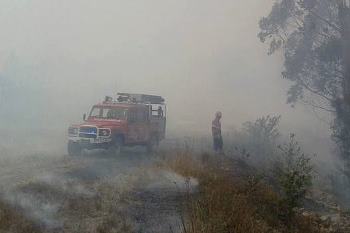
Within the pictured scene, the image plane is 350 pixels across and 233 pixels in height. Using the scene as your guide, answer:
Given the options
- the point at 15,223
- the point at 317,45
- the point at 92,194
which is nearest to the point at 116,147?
the point at 92,194

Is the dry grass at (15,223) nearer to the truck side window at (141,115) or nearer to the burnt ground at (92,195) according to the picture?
the burnt ground at (92,195)

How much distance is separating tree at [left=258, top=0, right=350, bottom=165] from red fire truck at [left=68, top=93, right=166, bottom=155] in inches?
314

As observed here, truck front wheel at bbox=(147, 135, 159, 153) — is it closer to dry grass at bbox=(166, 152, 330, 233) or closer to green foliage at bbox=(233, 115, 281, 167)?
dry grass at bbox=(166, 152, 330, 233)

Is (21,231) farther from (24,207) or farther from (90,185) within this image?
(90,185)

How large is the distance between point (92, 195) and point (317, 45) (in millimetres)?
16512

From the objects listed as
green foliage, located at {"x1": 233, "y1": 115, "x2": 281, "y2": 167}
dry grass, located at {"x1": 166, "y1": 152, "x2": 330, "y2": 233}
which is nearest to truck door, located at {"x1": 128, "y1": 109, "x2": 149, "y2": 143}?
dry grass, located at {"x1": 166, "y1": 152, "x2": 330, "y2": 233}

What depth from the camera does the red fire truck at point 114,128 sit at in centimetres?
1527

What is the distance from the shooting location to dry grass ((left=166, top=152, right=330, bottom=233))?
7.58m

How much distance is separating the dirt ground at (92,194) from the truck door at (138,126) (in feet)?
5.78

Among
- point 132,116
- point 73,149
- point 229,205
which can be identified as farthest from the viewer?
point 132,116

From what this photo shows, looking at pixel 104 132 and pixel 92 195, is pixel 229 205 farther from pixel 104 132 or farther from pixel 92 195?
pixel 104 132

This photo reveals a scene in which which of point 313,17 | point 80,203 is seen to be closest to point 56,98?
point 313,17

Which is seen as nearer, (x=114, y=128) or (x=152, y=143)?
(x=114, y=128)

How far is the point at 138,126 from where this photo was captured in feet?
53.8
